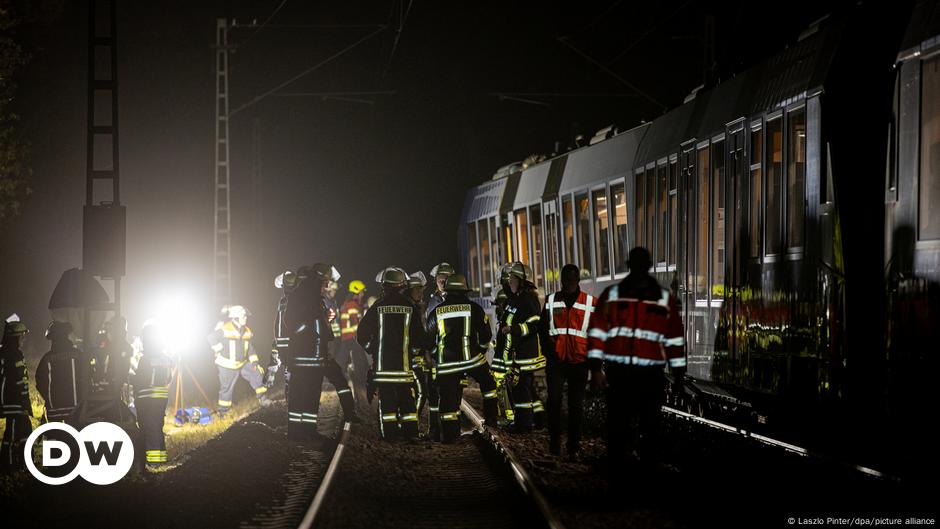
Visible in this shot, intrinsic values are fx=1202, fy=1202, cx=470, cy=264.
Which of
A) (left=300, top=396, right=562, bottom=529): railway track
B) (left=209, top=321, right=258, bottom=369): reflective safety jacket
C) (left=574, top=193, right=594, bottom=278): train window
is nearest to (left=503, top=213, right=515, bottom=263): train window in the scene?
(left=574, top=193, right=594, bottom=278): train window

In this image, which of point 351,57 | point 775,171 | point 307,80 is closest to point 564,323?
point 775,171

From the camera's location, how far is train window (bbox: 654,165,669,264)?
1401 cm

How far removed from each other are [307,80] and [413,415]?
2936 centimetres

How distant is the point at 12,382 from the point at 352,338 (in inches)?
388

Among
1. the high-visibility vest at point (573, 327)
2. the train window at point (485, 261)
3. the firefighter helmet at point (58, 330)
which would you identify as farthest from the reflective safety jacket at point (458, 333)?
the train window at point (485, 261)

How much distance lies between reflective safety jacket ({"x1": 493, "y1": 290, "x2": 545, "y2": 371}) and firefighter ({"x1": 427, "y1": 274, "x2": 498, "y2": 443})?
11.9 inches

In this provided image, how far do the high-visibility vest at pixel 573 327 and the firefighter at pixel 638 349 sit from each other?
2.12 metres

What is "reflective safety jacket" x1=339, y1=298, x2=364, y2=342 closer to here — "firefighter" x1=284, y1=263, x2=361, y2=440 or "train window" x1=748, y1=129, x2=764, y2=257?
"firefighter" x1=284, y1=263, x2=361, y2=440

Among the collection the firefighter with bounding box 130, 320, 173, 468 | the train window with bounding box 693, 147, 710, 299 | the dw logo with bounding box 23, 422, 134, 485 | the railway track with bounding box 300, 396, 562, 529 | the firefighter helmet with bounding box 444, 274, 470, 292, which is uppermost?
the train window with bounding box 693, 147, 710, 299

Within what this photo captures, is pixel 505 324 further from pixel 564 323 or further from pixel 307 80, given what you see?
pixel 307 80

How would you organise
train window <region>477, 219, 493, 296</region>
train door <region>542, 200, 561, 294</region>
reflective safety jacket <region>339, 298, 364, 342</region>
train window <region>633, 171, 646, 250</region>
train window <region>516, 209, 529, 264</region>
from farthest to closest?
train window <region>477, 219, 493, 296</region>, reflective safety jacket <region>339, 298, 364, 342</region>, train window <region>516, 209, 529, 264</region>, train door <region>542, 200, 561, 294</region>, train window <region>633, 171, 646, 250</region>

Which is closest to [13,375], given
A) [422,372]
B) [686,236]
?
[422,372]

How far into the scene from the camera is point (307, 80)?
136 feet

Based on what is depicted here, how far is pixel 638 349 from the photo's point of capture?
9.08 meters
